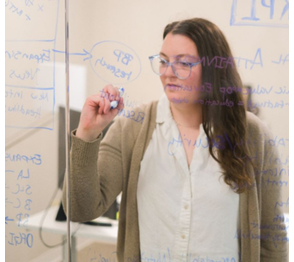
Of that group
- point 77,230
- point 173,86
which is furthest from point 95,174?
point 173,86

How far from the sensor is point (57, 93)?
125 centimetres

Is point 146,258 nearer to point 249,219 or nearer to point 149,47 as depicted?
point 249,219

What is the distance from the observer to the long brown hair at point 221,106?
3.35 feet

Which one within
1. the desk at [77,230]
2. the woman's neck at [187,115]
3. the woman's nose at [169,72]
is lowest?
the desk at [77,230]

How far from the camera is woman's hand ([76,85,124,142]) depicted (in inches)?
43.2

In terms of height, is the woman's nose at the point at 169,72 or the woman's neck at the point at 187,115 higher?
A: the woman's nose at the point at 169,72

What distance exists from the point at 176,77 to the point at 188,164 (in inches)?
9.8

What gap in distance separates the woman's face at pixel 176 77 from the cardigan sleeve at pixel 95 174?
194 mm

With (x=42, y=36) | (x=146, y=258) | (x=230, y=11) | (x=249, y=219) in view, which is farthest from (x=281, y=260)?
(x=42, y=36)

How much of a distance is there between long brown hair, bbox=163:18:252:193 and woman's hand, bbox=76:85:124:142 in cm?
24

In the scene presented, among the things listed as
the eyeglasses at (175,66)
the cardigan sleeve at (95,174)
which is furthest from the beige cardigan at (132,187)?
the eyeglasses at (175,66)

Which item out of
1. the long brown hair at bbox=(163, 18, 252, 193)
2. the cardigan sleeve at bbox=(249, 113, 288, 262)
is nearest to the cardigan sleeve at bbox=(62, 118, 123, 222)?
the long brown hair at bbox=(163, 18, 252, 193)

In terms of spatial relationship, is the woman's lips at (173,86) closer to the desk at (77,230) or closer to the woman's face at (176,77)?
the woman's face at (176,77)

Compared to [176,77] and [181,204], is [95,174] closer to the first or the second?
[181,204]
